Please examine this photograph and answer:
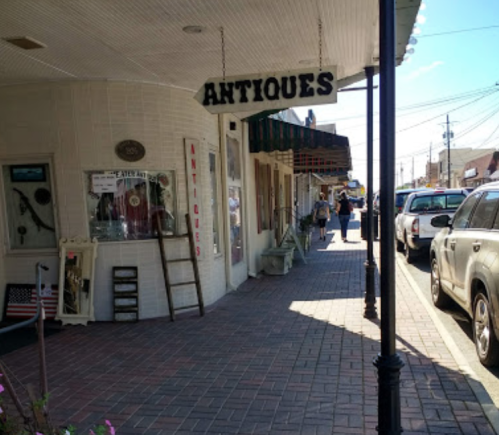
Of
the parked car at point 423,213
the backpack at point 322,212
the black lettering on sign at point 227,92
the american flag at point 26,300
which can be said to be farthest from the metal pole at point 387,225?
the backpack at point 322,212

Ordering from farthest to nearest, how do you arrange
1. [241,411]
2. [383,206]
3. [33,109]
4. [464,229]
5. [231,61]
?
1. [33,109]
2. [231,61]
3. [464,229]
4. [241,411]
5. [383,206]

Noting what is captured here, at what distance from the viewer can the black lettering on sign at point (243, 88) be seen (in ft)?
15.4

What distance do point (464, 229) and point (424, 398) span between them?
2482 millimetres

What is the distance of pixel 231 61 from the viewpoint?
5723mm

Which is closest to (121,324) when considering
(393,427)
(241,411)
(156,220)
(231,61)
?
(156,220)

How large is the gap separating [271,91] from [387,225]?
2.59 metres

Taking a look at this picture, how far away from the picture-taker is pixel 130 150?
6246 mm

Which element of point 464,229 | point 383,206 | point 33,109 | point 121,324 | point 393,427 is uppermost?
point 33,109

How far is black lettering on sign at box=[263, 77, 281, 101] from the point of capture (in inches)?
180

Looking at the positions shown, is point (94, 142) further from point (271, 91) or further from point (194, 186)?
point (271, 91)

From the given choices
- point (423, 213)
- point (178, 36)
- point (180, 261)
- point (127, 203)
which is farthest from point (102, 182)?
point (423, 213)

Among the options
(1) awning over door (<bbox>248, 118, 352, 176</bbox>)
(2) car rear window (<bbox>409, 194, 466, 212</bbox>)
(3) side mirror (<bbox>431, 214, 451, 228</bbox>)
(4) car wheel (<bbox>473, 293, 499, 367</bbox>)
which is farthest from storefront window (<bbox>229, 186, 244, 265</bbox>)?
(2) car rear window (<bbox>409, 194, 466, 212</bbox>)

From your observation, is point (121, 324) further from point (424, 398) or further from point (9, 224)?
point (424, 398)

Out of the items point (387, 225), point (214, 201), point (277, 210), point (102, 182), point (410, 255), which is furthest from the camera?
point (277, 210)
